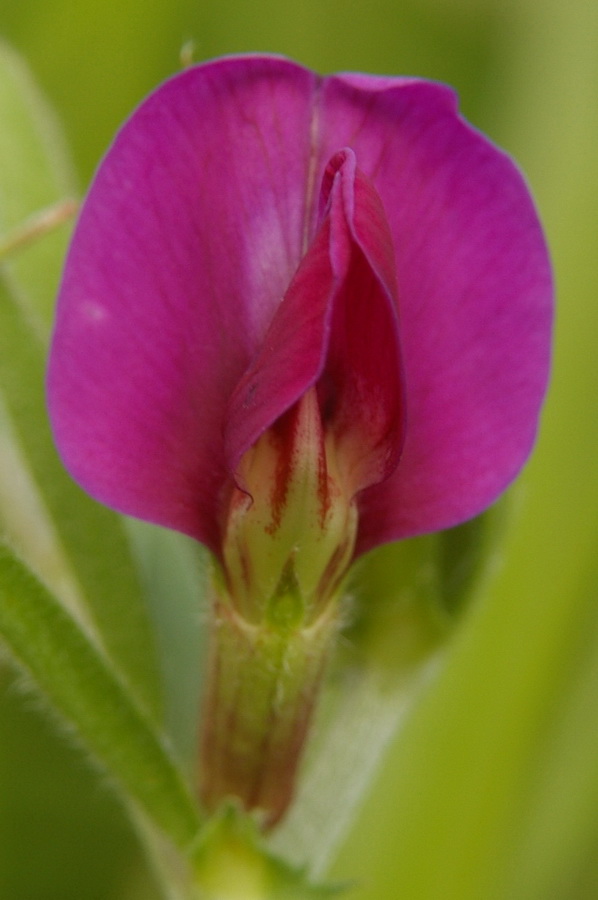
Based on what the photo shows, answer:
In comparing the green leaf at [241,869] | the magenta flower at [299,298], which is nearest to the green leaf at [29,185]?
the magenta flower at [299,298]

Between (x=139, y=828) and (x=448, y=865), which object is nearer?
(x=139, y=828)

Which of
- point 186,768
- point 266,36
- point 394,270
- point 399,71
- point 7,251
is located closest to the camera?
point 394,270

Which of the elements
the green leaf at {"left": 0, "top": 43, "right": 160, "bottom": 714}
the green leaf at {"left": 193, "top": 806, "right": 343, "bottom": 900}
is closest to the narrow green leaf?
the green leaf at {"left": 0, "top": 43, "right": 160, "bottom": 714}

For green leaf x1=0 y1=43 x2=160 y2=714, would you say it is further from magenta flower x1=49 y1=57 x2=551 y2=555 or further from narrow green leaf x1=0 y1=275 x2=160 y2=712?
magenta flower x1=49 y1=57 x2=551 y2=555

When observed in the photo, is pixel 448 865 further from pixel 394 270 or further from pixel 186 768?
pixel 394 270

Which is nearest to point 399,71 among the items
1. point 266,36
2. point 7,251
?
point 266,36

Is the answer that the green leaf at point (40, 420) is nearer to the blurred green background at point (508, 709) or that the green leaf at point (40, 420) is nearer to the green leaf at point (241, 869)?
the green leaf at point (241, 869)

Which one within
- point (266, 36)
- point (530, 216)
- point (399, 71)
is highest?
point (530, 216)
